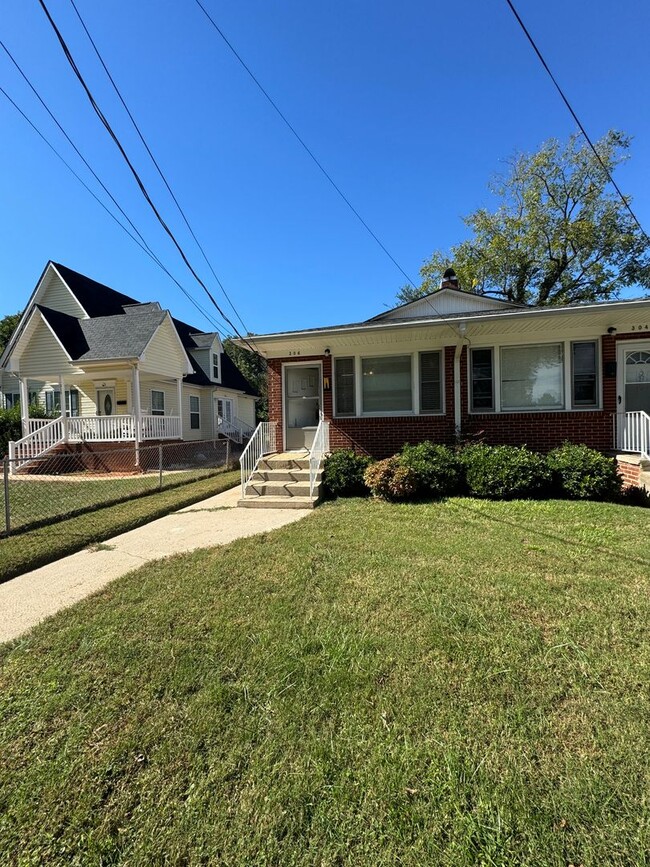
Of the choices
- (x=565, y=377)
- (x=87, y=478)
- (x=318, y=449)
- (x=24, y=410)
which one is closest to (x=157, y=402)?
(x=24, y=410)

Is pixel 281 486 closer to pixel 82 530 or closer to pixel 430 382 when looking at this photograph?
pixel 82 530

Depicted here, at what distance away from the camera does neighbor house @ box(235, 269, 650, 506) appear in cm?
789

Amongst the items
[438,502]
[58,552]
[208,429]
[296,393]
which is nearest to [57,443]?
[208,429]

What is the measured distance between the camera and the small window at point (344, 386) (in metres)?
9.51

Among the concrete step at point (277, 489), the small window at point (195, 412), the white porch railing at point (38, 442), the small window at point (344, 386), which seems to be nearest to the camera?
the concrete step at point (277, 489)

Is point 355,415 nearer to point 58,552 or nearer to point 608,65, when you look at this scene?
point 58,552

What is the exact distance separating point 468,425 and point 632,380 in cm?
341

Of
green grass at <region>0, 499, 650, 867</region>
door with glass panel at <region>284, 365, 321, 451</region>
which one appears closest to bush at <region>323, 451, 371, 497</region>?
door with glass panel at <region>284, 365, 321, 451</region>

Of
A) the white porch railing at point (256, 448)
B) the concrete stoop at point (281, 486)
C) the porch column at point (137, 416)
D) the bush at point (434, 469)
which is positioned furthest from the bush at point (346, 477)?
the porch column at point (137, 416)

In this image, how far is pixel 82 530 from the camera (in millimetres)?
5961

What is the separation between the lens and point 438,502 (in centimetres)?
696

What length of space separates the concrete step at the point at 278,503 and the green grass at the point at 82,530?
1381 millimetres

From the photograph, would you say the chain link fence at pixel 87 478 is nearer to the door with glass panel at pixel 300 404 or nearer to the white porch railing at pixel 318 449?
the door with glass panel at pixel 300 404

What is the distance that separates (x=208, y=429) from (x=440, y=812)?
814 inches
